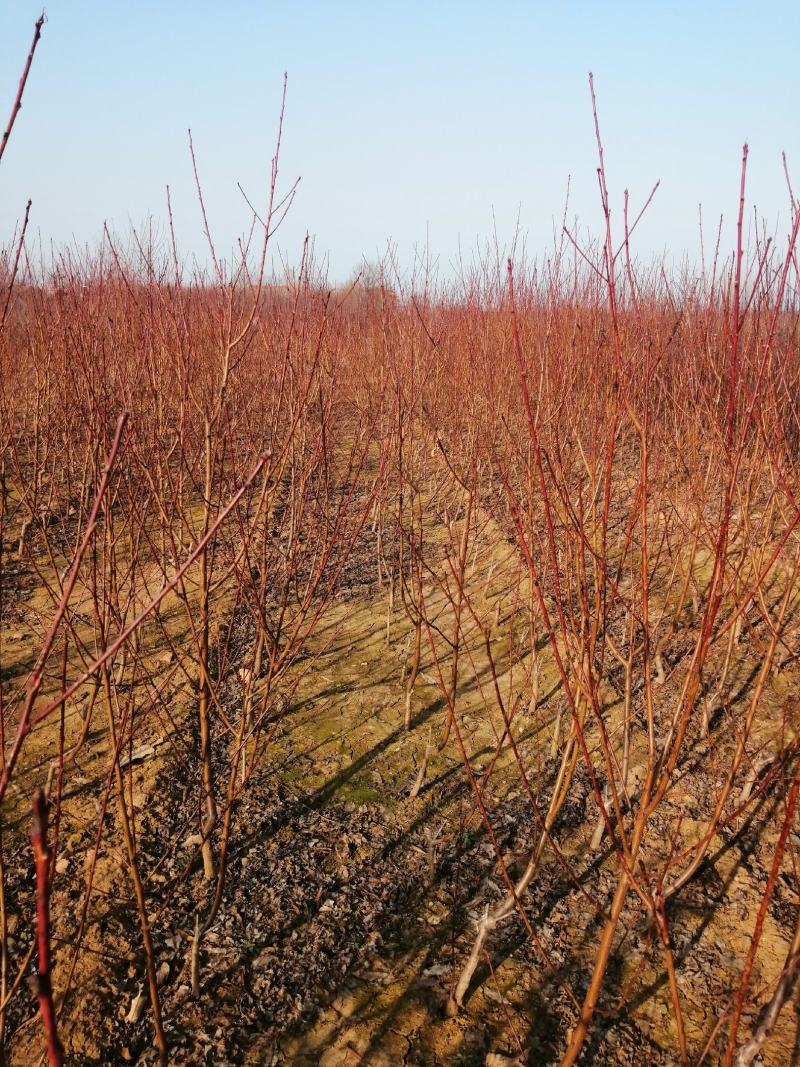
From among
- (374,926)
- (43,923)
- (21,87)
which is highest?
(21,87)

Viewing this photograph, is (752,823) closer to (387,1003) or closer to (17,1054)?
(387,1003)

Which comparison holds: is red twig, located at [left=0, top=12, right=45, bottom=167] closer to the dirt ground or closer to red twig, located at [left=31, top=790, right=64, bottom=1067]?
red twig, located at [left=31, top=790, right=64, bottom=1067]

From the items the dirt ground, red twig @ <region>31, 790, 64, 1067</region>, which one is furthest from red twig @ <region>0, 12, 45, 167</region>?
the dirt ground

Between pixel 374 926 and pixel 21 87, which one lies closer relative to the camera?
pixel 21 87

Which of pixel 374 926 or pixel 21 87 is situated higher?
pixel 21 87

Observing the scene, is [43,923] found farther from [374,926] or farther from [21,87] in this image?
[374,926]

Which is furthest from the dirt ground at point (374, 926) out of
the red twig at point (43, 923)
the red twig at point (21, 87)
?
the red twig at point (21, 87)

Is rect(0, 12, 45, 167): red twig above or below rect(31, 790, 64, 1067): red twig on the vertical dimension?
above

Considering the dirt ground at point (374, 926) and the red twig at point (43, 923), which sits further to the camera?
the dirt ground at point (374, 926)

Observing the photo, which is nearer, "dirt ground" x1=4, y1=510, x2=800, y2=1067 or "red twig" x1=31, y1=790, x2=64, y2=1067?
"red twig" x1=31, y1=790, x2=64, y2=1067

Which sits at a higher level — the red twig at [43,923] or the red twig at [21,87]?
the red twig at [21,87]

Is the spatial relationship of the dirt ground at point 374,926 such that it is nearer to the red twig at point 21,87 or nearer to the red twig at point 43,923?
the red twig at point 43,923

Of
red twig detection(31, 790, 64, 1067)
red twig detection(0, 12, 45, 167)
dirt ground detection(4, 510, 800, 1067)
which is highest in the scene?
red twig detection(0, 12, 45, 167)

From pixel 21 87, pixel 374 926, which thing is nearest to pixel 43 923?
pixel 21 87
